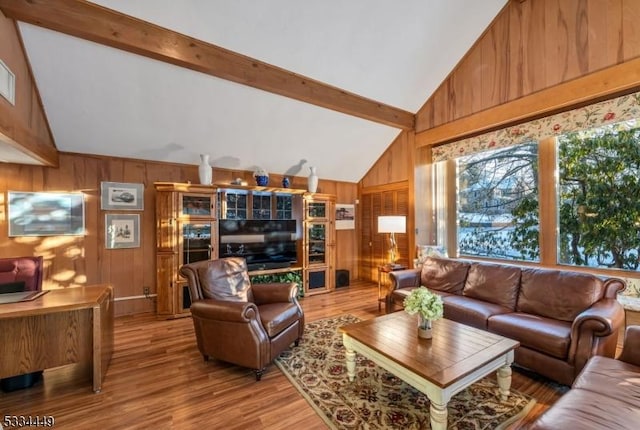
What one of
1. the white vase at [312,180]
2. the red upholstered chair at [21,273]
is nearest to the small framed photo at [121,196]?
the red upholstered chair at [21,273]

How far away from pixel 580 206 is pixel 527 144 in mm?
1031

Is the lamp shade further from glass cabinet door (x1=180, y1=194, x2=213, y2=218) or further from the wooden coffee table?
glass cabinet door (x1=180, y1=194, x2=213, y2=218)

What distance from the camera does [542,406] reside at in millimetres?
2031

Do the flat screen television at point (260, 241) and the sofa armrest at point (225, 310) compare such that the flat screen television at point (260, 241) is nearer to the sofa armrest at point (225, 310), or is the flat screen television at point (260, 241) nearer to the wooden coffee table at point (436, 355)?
the sofa armrest at point (225, 310)

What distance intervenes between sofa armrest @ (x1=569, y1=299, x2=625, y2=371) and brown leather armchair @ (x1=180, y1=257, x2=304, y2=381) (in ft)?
7.61

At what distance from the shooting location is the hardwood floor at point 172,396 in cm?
192

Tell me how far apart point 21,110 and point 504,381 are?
→ 15.8 feet

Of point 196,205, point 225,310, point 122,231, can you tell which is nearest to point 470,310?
point 225,310

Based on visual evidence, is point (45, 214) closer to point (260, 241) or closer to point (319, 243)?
point (260, 241)

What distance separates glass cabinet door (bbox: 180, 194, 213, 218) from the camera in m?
4.06

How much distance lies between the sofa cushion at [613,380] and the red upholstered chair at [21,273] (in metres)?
4.24

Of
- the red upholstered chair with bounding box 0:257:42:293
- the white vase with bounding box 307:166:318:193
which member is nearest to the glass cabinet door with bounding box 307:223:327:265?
the white vase with bounding box 307:166:318:193

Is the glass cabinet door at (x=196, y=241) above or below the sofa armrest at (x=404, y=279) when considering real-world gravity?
above

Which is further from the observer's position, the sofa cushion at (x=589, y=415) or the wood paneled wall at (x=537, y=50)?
the wood paneled wall at (x=537, y=50)
